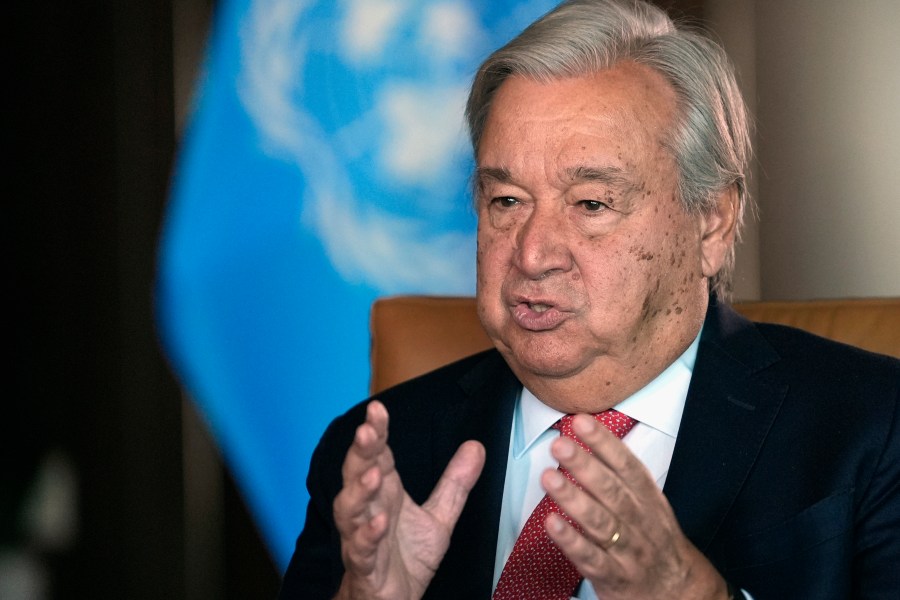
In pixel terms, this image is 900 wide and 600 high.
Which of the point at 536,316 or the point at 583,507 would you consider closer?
the point at 583,507

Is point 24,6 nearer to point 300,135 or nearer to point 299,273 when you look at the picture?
point 300,135

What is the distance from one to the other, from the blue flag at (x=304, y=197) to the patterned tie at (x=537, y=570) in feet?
4.38

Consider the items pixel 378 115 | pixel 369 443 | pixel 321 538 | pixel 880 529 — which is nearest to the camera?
pixel 369 443

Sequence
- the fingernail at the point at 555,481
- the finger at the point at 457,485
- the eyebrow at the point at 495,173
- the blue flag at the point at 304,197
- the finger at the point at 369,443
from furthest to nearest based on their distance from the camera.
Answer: the blue flag at the point at 304,197 < the eyebrow at the point at 495,173 < the finger at the point at 457,485 < the finger at the point at 369,443 < the fingernail at the point at 555,481

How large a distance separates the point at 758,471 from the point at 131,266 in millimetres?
1949

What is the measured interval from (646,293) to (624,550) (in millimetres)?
486

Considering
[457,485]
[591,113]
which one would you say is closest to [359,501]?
[457,485]

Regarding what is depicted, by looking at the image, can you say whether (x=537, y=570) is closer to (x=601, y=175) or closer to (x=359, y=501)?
(x=359, y=501)

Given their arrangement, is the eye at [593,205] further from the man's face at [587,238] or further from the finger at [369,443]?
the finger at [369,443]

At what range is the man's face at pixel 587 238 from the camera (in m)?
1.45

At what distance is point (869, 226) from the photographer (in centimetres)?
268

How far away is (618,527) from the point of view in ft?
3.53

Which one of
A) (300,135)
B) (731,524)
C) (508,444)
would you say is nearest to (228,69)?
(300,135)

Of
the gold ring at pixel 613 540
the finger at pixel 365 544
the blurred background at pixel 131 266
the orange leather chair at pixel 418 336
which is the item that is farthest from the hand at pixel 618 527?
the blurred background at pixel 131 266
